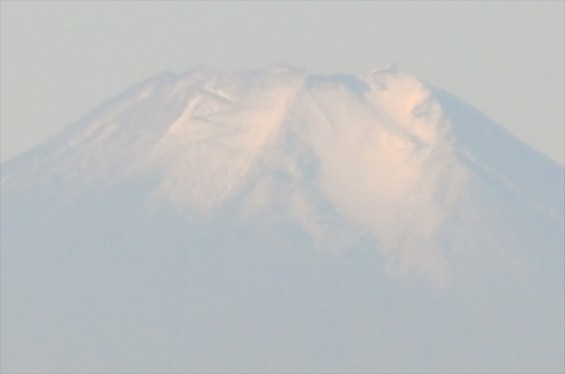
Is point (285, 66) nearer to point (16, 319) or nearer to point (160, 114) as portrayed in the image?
point (160, 114)

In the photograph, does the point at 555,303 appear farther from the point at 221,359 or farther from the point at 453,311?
the point at 221,359

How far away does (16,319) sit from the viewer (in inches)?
4835

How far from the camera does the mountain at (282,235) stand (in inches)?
4621

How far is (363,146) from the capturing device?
4828 inches

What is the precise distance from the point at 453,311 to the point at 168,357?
38.6ft

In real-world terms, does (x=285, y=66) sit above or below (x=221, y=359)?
above

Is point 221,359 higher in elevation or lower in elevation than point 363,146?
lower

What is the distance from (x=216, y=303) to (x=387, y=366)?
33.6 feet

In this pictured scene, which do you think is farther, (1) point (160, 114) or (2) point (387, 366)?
(1) point (160, 114)

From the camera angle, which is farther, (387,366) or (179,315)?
(179,315)

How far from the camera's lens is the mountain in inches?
4621

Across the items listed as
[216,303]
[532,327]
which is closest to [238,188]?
[216,303]

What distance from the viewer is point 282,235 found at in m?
120

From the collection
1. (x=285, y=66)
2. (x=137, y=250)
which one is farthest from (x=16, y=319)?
(x=285, y=66)
